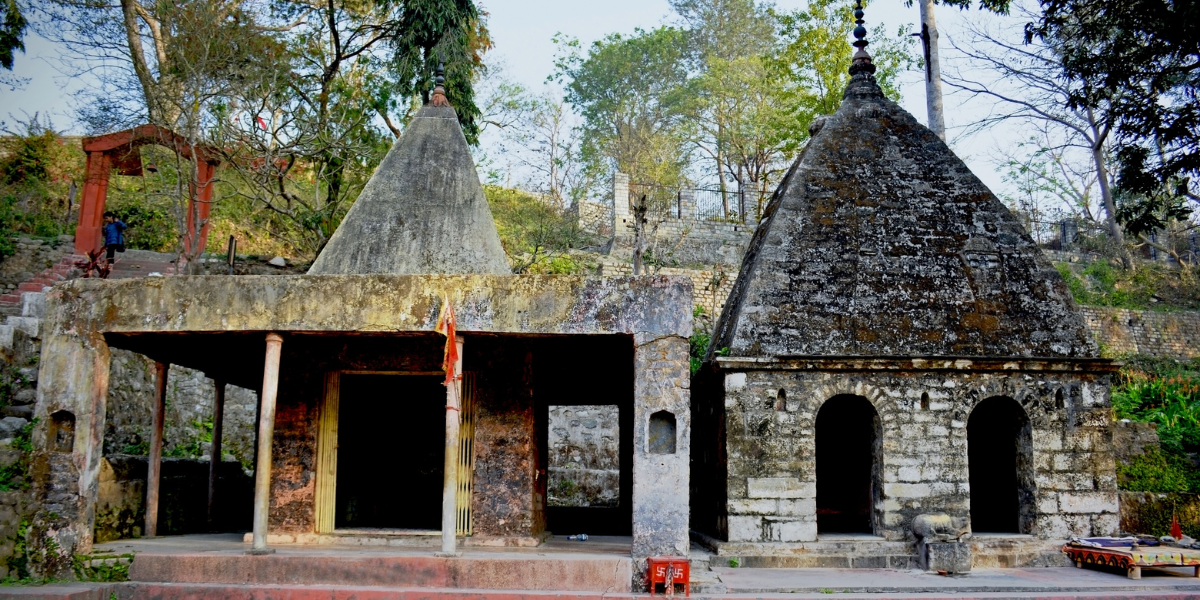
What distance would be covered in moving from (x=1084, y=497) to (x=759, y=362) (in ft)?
14.7

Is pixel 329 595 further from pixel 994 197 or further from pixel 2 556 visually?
pixel 994 197

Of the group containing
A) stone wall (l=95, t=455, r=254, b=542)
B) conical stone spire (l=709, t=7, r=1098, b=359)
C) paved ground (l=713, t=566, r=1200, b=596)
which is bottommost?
paved ground (l=713, t=566, r=1200, b=596)

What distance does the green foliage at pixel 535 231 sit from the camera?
25328mm

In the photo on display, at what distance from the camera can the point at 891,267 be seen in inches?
491

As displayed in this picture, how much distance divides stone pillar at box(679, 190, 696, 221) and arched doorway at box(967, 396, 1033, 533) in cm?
1697

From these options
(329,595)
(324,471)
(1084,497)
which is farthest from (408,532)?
(1084,497)

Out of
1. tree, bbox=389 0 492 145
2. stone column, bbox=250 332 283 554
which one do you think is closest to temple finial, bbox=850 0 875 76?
tree, bbox=389 0 492 145

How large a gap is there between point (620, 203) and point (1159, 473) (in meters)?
16.9

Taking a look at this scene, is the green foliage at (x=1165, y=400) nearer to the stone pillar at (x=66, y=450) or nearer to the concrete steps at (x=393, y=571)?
the concrete steps at (x=393, y=571)

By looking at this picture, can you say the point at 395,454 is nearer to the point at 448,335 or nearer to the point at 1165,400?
the point at 448,335

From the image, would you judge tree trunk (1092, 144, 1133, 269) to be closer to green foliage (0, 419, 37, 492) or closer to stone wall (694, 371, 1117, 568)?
stone wall (694, 371, 1117, 568)

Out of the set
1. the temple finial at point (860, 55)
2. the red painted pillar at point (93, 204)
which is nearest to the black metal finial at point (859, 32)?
the temple finial at point (860, 55)

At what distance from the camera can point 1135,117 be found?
450 inches

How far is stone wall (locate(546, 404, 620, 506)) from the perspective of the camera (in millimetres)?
19500
